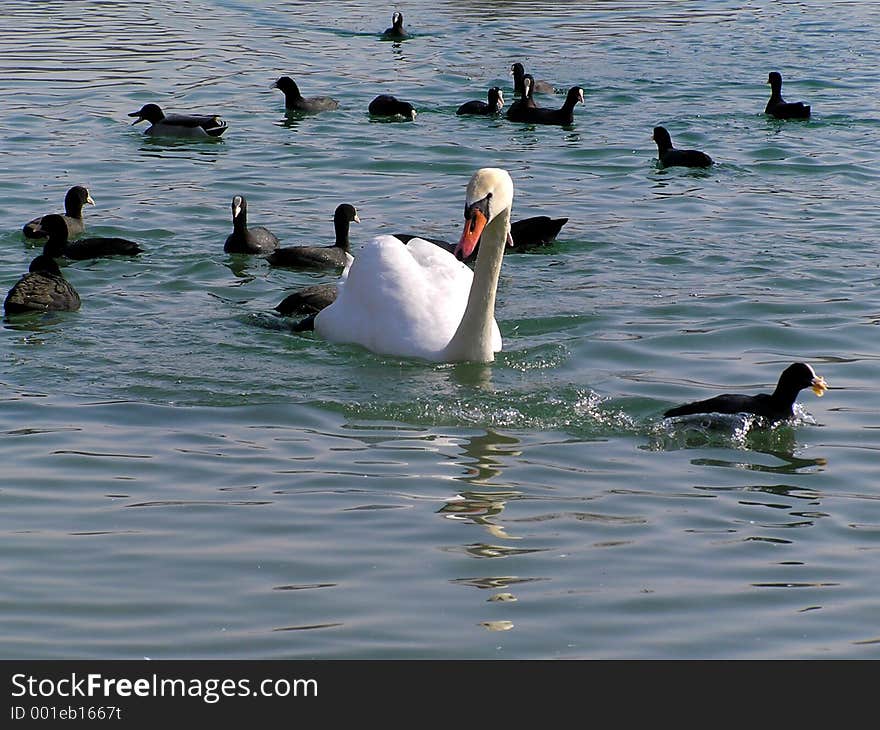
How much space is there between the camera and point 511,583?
727 centimetres

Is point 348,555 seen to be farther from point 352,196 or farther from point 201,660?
point 352,196

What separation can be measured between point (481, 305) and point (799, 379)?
2.30 metres

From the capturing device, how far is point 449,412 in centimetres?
1001

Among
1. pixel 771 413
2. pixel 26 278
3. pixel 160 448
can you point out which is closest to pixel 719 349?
pixel 771 413

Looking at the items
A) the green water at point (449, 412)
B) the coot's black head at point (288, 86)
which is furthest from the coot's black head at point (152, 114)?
the coot's black head at point (288, 86)

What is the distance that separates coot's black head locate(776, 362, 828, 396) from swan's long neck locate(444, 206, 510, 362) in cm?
216

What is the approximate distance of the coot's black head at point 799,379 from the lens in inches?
382

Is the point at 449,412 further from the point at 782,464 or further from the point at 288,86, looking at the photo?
the point at 288,86

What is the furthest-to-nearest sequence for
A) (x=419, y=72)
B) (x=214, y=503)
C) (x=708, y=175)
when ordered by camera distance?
1. (x=419, y=72)
2. (x=708, y=175)
3. (x=214, y=503)

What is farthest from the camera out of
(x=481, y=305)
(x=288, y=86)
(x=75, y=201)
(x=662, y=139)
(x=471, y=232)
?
(x=288, y=86)

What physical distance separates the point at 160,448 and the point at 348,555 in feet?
6.71

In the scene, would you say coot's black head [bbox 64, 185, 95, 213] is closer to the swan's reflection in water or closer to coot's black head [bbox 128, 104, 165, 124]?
coot's black head [bbox 128, 104, 165, 124]

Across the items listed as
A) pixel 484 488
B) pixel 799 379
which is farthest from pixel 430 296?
pixel 484 488

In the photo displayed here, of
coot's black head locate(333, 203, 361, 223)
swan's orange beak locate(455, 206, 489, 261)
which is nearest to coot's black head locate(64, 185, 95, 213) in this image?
coot's black head locate(333, 203, 361, 223)
